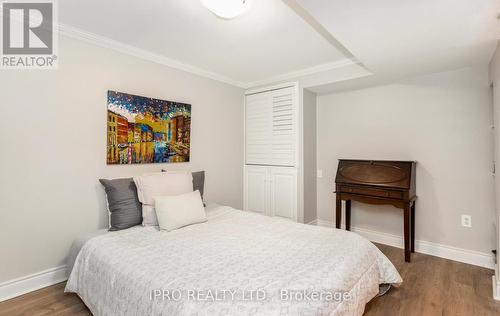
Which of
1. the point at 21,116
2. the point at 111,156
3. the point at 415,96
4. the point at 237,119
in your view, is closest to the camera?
the point at 21,116

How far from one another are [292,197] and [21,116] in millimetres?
2999

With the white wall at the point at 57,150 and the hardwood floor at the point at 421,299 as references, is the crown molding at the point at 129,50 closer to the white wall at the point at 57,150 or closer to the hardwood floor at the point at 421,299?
the white wall at the point at 57,150

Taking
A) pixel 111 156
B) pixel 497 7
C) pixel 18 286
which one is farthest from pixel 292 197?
pixel 18 286

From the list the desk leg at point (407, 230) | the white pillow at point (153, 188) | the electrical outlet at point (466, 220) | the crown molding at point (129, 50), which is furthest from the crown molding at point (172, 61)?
the electrical outlet at point (466, 220)

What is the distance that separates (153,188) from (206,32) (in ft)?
5.00

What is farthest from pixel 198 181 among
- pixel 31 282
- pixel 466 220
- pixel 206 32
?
pixel 466 220

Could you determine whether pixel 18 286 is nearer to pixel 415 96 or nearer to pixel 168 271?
pixel 168 271

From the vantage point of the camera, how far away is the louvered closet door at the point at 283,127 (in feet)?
11.6

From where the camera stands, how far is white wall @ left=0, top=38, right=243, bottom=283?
205 centimetres

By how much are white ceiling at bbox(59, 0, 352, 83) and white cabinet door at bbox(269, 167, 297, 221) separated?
144 cm

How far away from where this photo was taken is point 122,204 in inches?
91.8

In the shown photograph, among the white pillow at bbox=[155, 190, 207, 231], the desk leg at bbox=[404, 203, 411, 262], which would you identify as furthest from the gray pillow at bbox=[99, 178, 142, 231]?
the desk leg at bbox=[404, 203, 411, 262]

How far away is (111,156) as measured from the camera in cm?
257

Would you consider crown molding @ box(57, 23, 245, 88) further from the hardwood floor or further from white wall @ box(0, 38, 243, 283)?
the hardwood floor
